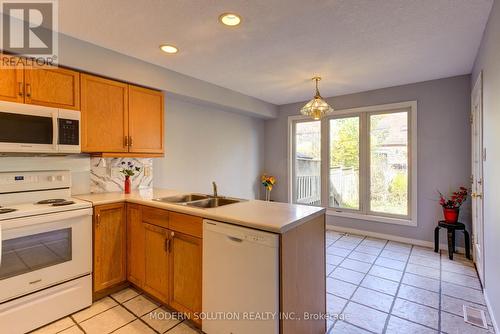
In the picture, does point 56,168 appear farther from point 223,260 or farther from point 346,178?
point 346,178

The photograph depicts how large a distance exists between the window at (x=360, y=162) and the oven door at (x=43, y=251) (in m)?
3.74

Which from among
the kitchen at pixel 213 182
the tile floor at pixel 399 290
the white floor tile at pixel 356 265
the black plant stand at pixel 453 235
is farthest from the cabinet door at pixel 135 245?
the black plant stand at pixel 453 235

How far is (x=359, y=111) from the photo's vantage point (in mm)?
4223

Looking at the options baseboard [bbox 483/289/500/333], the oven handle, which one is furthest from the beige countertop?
baseboard [bbox 483/289/500/333]

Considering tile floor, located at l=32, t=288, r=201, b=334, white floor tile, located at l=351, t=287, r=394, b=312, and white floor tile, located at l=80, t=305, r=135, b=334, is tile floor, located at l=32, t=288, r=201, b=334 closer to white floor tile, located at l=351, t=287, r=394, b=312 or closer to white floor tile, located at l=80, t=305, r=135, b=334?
white floor tile, located at l=80, t=305, r=135, b=334

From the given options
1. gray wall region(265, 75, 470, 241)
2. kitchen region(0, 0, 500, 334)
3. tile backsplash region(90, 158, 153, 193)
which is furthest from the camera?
gray wall region(265, 75, 470, 241)

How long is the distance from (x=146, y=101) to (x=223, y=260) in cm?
218

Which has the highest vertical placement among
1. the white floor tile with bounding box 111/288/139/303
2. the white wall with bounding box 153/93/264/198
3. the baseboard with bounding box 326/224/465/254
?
the white wall with bounding box 153/93/264/198

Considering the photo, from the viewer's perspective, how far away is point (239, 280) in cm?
157

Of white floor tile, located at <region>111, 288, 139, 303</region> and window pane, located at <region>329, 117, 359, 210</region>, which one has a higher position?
window pane, located at <region>329, 117, 359, 210</region>

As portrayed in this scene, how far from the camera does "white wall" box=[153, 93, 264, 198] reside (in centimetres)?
362

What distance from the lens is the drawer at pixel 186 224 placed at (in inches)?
71.9

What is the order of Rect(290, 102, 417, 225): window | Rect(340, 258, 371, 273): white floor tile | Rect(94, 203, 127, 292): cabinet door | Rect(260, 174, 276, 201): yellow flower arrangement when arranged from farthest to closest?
Rect(260, 174, 276, 201): yellow flower arrangement → Rect(290, 102, 417, 225): window → Rect(340, 258, 371, 273): white floor tile → Rect(94, 203, 127, 292): cabinet door

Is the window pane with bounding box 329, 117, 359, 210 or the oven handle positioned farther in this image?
the window pane with bounding box 329, 117, 359, 210
